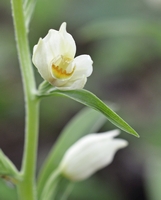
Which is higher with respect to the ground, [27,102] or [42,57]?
[42,57]

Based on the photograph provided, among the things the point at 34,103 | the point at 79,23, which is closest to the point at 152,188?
the point at 34,103

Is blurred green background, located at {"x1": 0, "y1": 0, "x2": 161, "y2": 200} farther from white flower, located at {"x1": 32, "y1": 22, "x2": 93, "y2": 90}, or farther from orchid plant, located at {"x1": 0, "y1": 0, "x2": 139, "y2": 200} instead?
white flower, located at {"x1": 32, "y1": 22, "x2": 93, "y2": 90}

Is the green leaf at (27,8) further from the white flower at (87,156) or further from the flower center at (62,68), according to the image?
the white flower at (87,156)

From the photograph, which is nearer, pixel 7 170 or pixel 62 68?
pixel 62 68

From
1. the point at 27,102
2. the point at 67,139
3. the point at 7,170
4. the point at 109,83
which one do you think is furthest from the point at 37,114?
the point at 109,83

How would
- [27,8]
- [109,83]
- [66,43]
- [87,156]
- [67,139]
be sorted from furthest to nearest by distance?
[109,83]
[67,139]
[87,156]
[27,8]
[66,43]

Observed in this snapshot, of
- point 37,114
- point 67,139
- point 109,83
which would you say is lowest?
point 109,83

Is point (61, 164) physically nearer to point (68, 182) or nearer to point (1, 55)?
point (68, 182)

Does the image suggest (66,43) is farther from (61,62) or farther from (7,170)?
(7,170)

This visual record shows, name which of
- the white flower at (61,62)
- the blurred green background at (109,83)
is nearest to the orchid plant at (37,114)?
the white flower at (61,62)
